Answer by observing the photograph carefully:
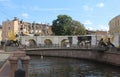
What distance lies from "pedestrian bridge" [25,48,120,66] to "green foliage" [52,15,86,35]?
38.5 metres

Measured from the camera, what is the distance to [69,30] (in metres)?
121

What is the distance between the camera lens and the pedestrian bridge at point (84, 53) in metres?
54.6

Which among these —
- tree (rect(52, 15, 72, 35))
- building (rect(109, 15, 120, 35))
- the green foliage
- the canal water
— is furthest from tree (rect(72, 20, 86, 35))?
the canal water

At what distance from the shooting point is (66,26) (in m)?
120

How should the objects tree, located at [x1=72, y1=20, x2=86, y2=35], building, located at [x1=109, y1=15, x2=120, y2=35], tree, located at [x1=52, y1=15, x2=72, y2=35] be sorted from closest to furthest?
building, located at [x1=109, y1=15, x2=120, y2=35] → tree, located at [x1=52, y1=15, x2=72, y2=35] → tree, located at [x1=72, y1=20, x2=86, y2=35]

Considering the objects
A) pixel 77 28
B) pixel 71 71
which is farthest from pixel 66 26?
pixel 71 71

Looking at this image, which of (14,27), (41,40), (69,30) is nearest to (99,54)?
(41,40)

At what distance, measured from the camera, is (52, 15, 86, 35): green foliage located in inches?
4729

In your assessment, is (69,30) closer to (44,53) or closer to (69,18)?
(69,18)

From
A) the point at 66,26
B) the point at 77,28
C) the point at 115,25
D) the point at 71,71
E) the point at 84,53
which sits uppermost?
the point at 66,26

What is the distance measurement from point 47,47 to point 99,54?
20.5 meters

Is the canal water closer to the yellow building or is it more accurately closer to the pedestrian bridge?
the pedestrian bridge

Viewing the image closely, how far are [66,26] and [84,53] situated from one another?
4627cm

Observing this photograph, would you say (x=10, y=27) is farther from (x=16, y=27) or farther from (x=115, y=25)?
(x=115, y=25)
